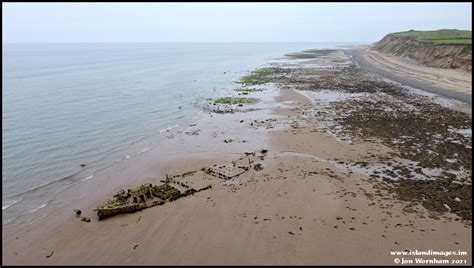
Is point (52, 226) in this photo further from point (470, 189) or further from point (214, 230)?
point (470, 189)

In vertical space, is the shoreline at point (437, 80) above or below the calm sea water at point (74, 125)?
above

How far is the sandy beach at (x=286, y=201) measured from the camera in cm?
1176

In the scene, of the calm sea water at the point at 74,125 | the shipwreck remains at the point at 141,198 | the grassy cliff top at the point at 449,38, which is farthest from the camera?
the grassy cliff top at the point at 449,38

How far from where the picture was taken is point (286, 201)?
1521cm

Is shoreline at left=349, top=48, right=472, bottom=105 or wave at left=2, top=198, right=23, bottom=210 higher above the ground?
shoreline at left=349, top=48, right=472, bottom=105

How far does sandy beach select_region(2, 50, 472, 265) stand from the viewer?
38.6ft

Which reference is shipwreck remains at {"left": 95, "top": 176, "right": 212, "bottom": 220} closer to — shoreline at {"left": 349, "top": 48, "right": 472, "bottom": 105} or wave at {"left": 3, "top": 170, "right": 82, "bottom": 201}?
wave at {"left": 3, "top": 170, "right": 82, "bottom": 201}

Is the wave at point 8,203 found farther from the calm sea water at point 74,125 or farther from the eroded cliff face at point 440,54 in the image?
the eroded cliff face at point 440,54

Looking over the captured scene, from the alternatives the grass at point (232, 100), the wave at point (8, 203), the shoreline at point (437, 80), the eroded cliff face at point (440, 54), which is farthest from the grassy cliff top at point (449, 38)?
the wave at point (8, 203)

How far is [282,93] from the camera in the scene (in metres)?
44.0

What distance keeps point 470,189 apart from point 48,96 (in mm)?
48245

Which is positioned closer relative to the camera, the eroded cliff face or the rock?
the rock

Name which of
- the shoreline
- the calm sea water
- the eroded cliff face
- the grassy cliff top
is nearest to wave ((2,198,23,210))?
the calm sea water

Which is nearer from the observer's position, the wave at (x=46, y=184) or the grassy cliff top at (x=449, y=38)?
the wave at (x=46, y=184)
